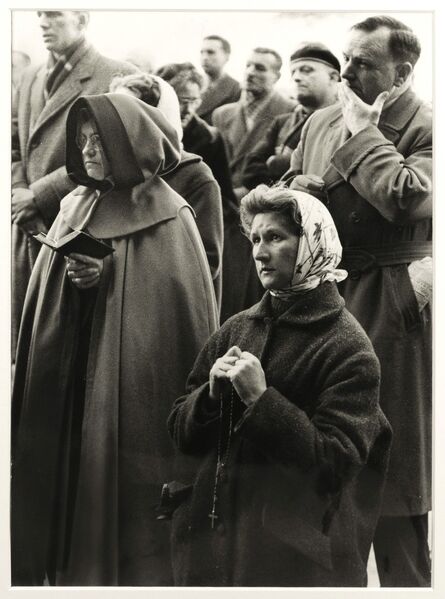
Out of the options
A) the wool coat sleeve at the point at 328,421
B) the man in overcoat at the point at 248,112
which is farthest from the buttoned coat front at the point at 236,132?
the wool coat sleeve at the point at 328,421

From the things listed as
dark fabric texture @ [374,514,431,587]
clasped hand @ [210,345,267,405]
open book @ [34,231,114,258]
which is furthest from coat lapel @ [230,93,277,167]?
dark fabric texture @ [374,514,431,587]

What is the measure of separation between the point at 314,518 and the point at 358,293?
0.60 metres

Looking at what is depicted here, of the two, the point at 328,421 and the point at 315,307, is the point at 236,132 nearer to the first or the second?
the point at 315,307

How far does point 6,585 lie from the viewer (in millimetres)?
1947

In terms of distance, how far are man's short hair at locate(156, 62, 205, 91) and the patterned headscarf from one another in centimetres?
40

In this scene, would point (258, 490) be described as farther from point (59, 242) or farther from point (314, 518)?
point (59, 242)

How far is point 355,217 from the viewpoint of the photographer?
1.93 meters

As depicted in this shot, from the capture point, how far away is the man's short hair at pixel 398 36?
6.42ft

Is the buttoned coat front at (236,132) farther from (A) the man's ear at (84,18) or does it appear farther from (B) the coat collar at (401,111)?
(A) the man's ear at (84,18)

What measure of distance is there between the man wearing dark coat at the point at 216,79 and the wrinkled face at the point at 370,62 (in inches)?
12.1

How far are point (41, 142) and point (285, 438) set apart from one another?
1.02 metres

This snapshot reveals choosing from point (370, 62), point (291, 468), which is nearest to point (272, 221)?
point (370, 62)

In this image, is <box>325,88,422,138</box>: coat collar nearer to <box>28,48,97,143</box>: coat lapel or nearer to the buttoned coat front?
the buttoned coat front

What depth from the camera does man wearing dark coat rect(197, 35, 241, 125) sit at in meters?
1.95
